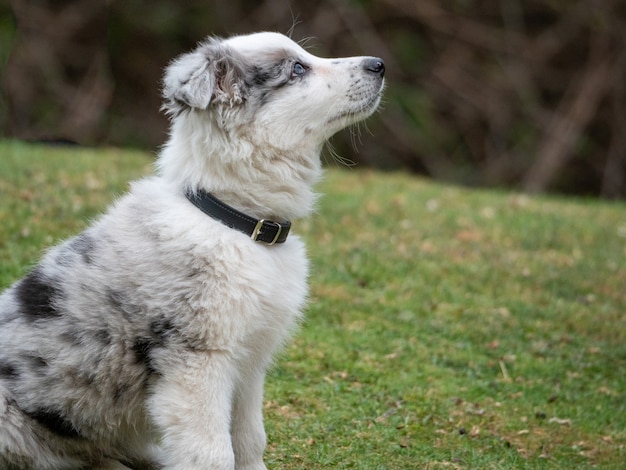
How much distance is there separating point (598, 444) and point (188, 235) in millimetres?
2678

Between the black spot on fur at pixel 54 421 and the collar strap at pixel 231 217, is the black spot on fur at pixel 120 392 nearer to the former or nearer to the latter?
A: the black spot on fur at pixel 54 421

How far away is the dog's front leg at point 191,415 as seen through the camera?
365cm

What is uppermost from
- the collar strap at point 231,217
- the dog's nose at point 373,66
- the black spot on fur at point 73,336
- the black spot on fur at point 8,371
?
the dog's nose at point 373,66

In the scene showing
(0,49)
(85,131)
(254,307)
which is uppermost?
(254,307)

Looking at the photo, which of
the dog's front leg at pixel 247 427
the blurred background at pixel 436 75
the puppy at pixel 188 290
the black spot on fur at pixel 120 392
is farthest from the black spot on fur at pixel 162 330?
the blurred background at pixel 436 75

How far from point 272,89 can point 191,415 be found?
1.45 m

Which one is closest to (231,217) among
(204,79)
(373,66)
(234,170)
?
(234,170)

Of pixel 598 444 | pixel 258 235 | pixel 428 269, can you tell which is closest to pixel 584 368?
pixel 598 444

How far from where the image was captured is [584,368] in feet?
20.9

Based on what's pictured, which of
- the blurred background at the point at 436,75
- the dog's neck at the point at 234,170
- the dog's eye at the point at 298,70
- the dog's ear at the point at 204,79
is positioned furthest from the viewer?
the blurred background at the point at 436,75

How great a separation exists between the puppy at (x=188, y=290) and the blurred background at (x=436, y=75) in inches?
425

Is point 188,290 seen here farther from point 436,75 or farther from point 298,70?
point 436,75

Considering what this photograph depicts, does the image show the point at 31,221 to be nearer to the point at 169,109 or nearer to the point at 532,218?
the point at 169,109

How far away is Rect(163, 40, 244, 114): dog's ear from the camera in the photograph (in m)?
3.93
